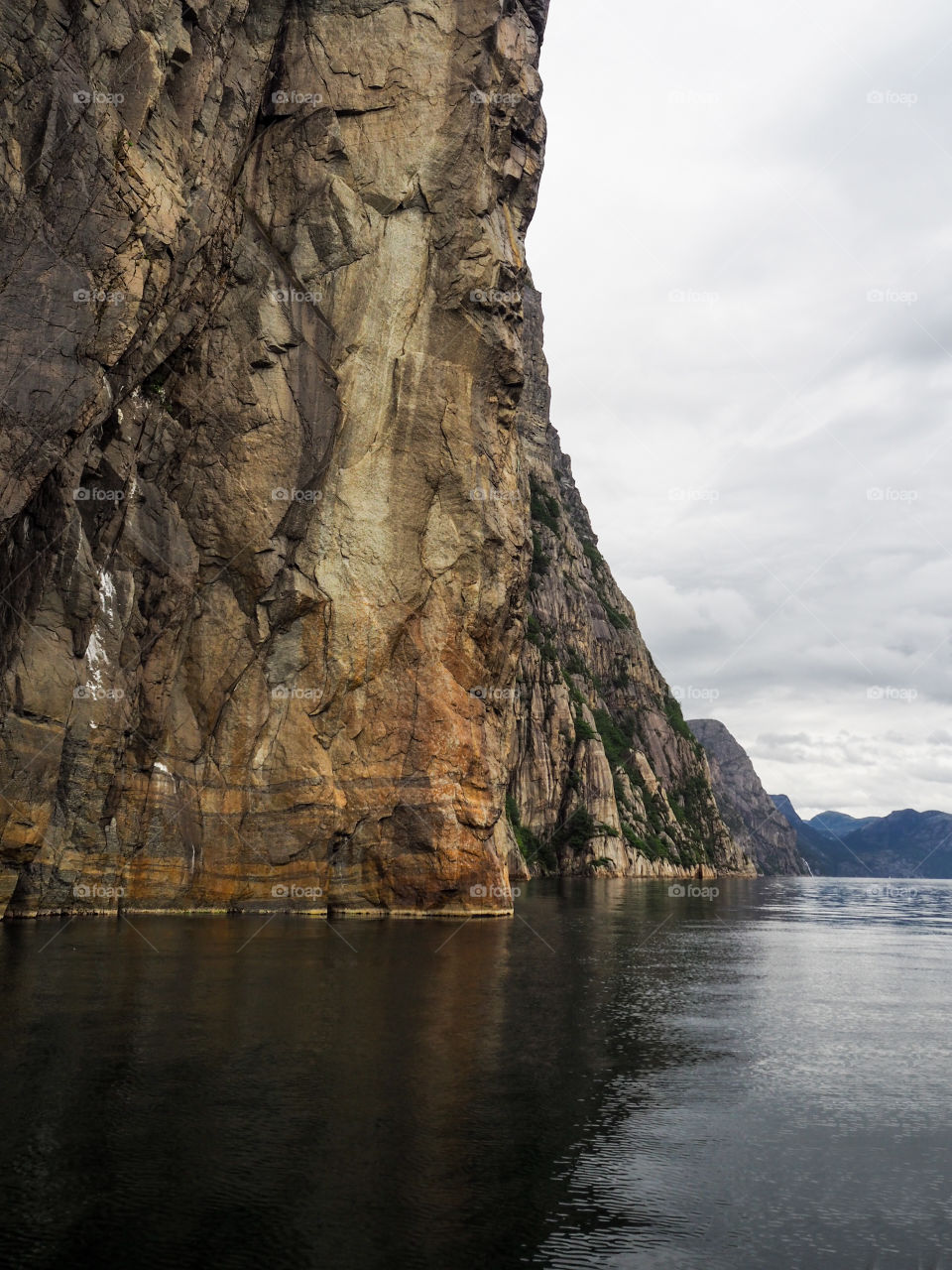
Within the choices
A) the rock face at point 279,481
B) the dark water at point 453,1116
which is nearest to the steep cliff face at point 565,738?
the rock face at point 279,481

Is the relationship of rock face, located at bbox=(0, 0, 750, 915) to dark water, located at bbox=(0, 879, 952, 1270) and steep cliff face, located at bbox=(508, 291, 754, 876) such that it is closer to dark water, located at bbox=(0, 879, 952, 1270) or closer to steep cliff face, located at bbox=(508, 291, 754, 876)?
dark water, located at bbox=(0, 879, 952, 1270)

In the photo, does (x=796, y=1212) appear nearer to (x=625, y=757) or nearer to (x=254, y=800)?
(x=254, y=800)

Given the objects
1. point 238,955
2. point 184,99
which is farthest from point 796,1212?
point 184,99

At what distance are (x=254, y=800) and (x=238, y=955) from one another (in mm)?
18043

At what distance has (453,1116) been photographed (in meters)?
16.5

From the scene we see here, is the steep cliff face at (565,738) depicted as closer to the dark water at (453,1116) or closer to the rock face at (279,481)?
the rock face at (279,481)

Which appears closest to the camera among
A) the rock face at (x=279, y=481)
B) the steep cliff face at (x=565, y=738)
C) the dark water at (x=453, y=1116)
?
the dark water at (x=453, y=1116)

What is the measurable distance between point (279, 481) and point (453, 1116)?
4117cm

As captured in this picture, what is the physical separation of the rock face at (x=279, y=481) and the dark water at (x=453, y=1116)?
48.0 feet

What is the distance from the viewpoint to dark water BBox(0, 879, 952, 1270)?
11766 millimetres

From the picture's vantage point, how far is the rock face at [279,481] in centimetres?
4100

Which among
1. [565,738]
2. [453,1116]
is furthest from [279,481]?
[565,738]

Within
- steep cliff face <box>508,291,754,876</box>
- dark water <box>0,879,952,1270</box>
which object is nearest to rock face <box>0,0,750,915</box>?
dark water <box>0,879,952,1270</box>

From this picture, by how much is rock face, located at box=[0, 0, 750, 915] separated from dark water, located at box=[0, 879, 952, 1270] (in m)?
14.6
